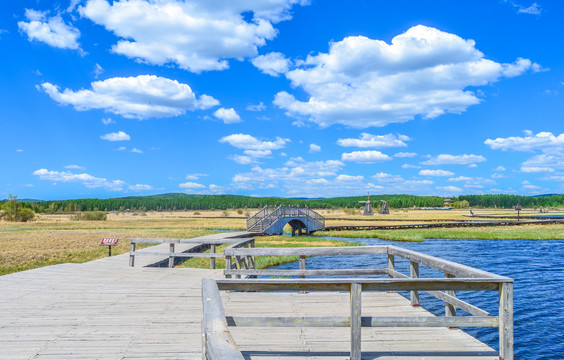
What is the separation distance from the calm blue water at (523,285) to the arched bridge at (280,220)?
17.4 m

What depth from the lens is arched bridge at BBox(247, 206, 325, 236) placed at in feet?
155

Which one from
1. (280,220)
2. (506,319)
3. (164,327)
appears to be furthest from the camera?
(280,220)

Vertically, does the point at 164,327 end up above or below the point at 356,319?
below

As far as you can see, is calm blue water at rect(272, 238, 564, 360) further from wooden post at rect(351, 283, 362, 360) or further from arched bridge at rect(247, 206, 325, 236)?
arched bridge at rect(247, 206, 325, 236)

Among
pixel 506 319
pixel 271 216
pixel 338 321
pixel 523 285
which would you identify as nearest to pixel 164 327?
pixel 338 321

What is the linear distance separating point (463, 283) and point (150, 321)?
5.43 metres

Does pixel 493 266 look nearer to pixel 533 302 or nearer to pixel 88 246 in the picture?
pixel 533 302

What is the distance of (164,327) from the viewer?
7605 millimetres

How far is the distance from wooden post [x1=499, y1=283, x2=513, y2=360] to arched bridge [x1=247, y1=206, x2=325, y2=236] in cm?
4044

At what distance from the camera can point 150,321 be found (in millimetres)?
8031

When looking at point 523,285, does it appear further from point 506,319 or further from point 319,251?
point 506,319

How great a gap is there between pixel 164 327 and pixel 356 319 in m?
3.76

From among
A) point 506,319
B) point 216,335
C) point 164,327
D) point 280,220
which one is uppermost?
point 216,335

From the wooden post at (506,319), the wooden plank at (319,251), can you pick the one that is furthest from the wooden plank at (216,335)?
the wooden plank at (319,251)
